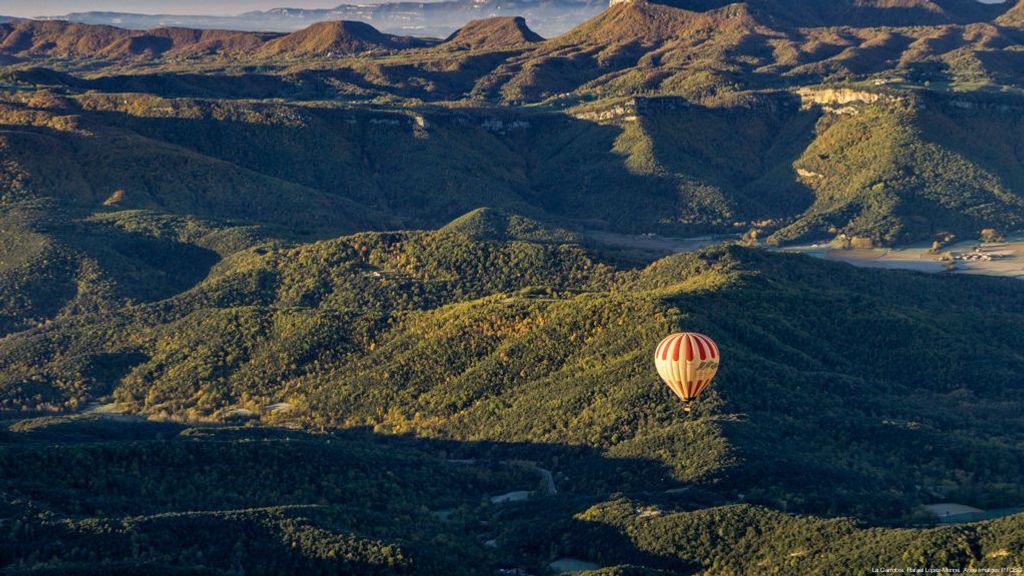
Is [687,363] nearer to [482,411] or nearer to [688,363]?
[688,363]

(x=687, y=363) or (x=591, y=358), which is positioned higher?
(x=687, y=363)

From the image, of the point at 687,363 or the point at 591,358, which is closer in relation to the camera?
the point at 687,363

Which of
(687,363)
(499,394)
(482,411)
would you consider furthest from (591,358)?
(687,363)

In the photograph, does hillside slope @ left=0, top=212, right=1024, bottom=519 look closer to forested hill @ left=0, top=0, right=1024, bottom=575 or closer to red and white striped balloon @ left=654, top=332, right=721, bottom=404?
forested hill @ left=0, top=0, right=1024, bottom=575

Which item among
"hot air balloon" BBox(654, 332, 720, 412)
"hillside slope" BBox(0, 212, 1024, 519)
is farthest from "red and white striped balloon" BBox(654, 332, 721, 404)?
"hillside slope" BBox(0, 212, 1024, 519)

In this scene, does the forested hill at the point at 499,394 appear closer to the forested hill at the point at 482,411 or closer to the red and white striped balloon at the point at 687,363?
the forested hill at the point at 482,411

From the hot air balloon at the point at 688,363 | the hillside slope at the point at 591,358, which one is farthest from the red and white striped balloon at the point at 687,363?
the hillside slope at the point at 591,358

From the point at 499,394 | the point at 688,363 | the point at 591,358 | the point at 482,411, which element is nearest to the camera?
the point at 688,363

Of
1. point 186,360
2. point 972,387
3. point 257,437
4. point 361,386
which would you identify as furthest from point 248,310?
point 972,387
